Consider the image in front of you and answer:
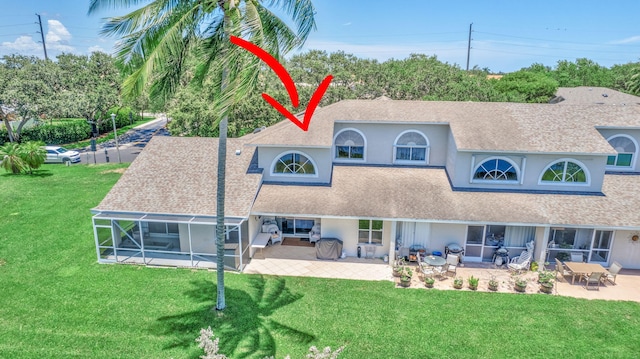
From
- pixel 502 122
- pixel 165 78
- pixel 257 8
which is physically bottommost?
pixel 502 122

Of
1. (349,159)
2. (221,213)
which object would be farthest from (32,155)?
(221,213)

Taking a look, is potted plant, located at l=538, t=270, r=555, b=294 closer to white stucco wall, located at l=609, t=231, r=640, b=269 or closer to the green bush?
white stucco wall, located at l=609, t=231, r=640, b=269

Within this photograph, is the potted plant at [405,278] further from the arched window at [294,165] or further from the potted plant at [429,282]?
the arched window at [294,165]

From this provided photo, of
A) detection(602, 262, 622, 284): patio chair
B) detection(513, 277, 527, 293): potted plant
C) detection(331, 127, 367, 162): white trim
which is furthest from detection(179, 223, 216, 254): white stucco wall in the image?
detection(602, 262, 622, 284): patio chair

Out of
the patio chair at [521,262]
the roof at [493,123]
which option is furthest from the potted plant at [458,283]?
the roof at [493,123]

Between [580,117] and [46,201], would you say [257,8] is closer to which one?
[580,117]

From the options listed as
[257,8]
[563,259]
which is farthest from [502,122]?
[257,8]

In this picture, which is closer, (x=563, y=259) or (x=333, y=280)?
(x=333, y=280)

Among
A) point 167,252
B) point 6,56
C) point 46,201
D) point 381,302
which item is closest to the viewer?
point 381,302
